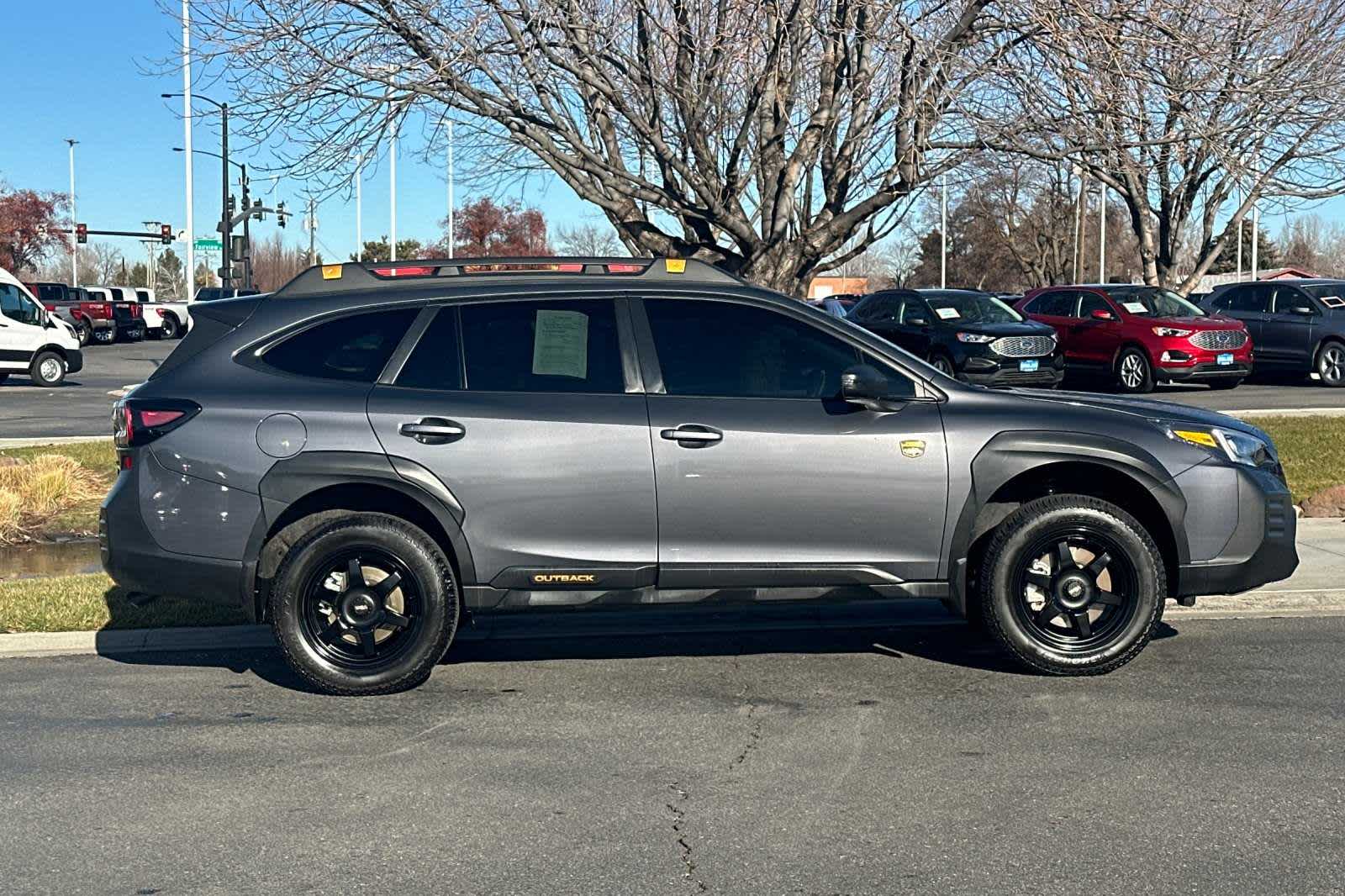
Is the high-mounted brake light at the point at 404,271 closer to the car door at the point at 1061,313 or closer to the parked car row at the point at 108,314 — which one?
the car door at the point at 1061,313

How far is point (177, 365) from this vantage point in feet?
21.7

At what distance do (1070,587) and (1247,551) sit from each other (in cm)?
84

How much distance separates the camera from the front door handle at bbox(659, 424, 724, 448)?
6.38 meters

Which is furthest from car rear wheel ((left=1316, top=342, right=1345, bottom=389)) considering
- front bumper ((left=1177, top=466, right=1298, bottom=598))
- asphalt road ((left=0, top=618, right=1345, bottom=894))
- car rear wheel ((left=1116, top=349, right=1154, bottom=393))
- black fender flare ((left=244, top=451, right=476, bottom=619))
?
black fender flare ((left=244, top=451, right=476, bottom=619))

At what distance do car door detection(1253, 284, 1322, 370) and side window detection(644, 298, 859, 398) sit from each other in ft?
62.2

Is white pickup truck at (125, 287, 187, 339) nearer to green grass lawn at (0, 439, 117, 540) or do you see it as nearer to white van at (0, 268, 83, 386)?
white van at (0, 268, 83, 386)

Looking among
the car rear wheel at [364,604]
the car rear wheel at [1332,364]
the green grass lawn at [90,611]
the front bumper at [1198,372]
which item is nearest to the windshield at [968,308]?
the front bumper at [1198,372]

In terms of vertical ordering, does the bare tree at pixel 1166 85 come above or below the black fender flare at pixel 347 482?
above

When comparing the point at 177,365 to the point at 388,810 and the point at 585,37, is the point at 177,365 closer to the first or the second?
the point at 388,810

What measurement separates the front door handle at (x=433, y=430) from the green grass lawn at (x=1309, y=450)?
24.9ft

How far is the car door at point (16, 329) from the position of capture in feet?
94.4

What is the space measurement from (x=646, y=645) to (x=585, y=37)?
582cm

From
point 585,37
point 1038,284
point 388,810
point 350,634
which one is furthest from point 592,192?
point 1038,284

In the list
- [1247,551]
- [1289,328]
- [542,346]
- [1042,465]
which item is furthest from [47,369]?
[1247,551]
